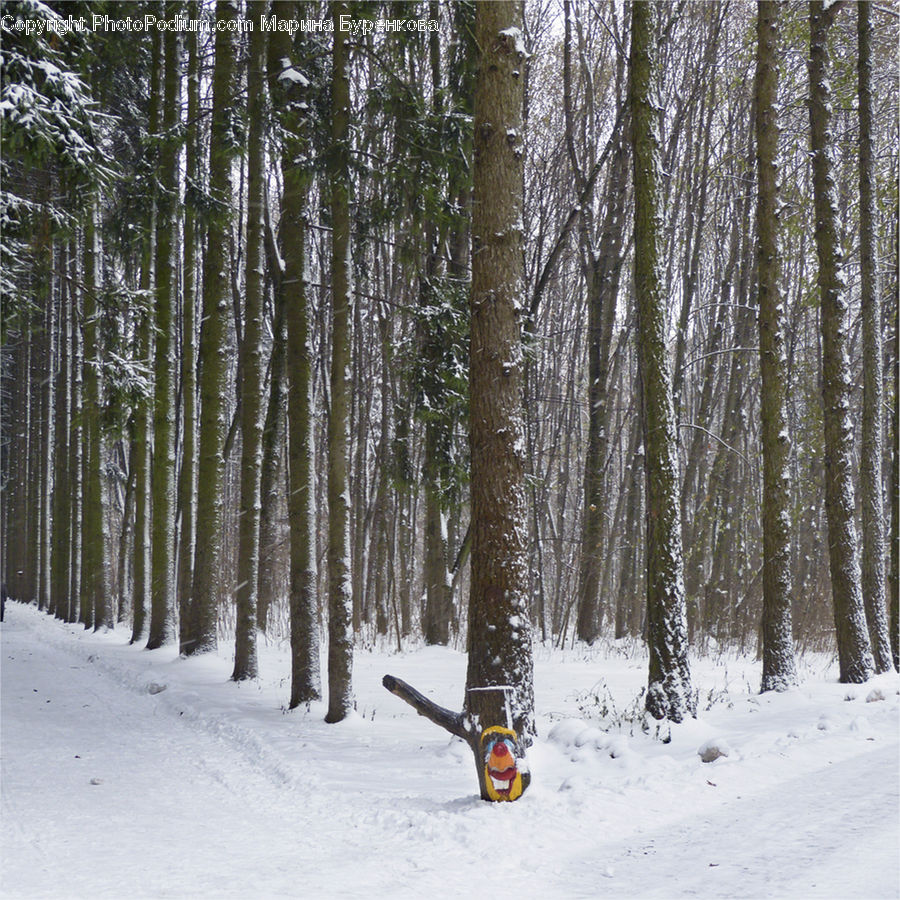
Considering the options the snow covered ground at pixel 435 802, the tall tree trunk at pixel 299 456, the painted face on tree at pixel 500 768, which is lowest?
the snow covered ground at pixel 435 802

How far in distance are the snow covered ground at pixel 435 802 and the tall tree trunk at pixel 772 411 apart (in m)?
0.58

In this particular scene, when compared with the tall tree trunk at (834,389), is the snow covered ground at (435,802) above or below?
below

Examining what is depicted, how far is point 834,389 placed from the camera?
10.4 meters

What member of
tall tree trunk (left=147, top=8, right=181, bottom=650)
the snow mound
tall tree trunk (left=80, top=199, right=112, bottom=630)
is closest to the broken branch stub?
the snow mound

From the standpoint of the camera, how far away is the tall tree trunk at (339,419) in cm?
859

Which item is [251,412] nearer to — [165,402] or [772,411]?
[165,402]

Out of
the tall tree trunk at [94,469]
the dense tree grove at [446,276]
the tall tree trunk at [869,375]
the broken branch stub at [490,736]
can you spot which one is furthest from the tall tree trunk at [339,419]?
the tall tree trunk at [94,469]

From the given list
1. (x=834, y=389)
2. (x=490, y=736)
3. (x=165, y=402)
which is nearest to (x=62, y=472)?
(x=165, y=402)

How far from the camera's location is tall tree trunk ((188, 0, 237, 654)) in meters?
12.3

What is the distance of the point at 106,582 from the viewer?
19.3m

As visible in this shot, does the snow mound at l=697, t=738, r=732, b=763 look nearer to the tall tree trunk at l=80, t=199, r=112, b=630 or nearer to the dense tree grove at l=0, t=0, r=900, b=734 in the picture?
the dense tree grove at l=0, t=0, r=900, b=734

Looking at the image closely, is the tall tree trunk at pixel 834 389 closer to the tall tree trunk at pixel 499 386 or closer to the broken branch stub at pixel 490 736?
the tall tree trunk at pixel 499 386

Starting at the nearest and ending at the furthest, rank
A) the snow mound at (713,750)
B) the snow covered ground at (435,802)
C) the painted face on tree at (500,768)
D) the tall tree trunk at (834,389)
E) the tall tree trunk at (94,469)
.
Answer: the snow covered ground at (435,802), the painted face on tree at (500,768), the snow mound at (713,750), the tall tree trunk at (834,389), the tall tree trunk at (94,469)

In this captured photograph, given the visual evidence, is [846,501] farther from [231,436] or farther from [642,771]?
[231,436]
